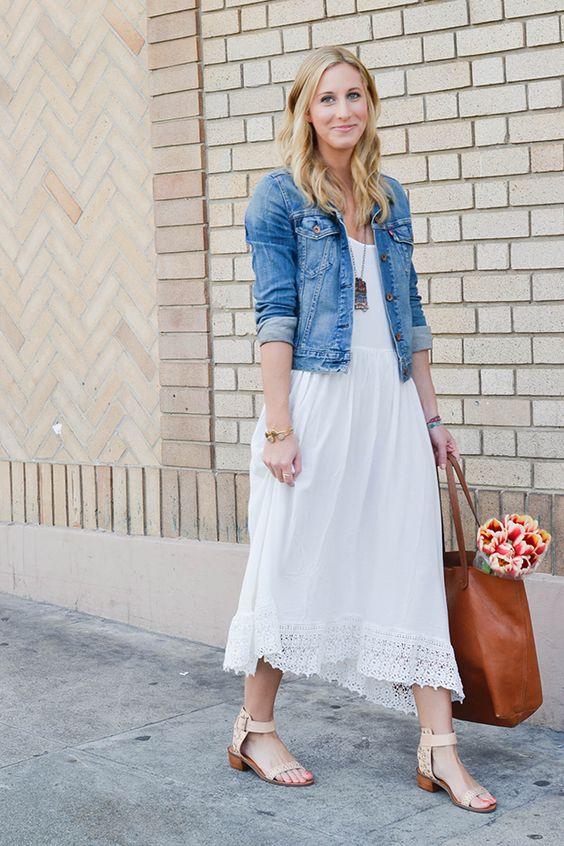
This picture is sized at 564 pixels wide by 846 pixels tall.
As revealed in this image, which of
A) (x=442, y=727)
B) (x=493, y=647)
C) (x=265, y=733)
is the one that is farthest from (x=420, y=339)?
(x=265, y=733)

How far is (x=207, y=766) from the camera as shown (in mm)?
4180

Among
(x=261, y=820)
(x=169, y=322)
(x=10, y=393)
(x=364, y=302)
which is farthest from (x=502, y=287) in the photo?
(x=10, y=393)

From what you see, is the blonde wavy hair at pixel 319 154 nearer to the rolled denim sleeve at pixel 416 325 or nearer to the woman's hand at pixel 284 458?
the rolled denim sleeve at pixel 416 325

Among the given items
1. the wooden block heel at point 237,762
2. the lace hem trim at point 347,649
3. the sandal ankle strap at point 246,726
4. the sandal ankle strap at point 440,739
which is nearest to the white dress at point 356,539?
the lace hem trim at point 347,649

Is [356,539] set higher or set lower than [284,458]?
lower

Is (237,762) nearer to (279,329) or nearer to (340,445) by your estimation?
(340,445)

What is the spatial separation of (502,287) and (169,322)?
1.72m

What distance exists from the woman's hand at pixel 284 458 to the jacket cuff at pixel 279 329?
278 millimetres

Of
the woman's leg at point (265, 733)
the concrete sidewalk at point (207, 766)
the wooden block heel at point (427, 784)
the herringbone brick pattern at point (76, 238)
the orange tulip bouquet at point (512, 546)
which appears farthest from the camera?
the herringbone brick pattern at point (76, 238)

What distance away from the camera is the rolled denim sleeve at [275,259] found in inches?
148

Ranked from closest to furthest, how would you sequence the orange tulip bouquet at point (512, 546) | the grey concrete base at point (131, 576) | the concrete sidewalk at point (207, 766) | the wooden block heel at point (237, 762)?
1. the concrete sidewalk at point (207, 766)
2. the orange tulip bouquet at point (512, 546)
3. the wooden block heel at point (237, 762)
4. the grey concrete base at point (131, 576)

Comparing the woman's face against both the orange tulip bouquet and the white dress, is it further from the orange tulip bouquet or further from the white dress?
the orange tulip bouquet

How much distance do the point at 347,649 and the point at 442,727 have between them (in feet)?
1.14

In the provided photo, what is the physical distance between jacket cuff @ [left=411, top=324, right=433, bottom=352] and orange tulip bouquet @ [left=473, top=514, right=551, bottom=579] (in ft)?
1.96
